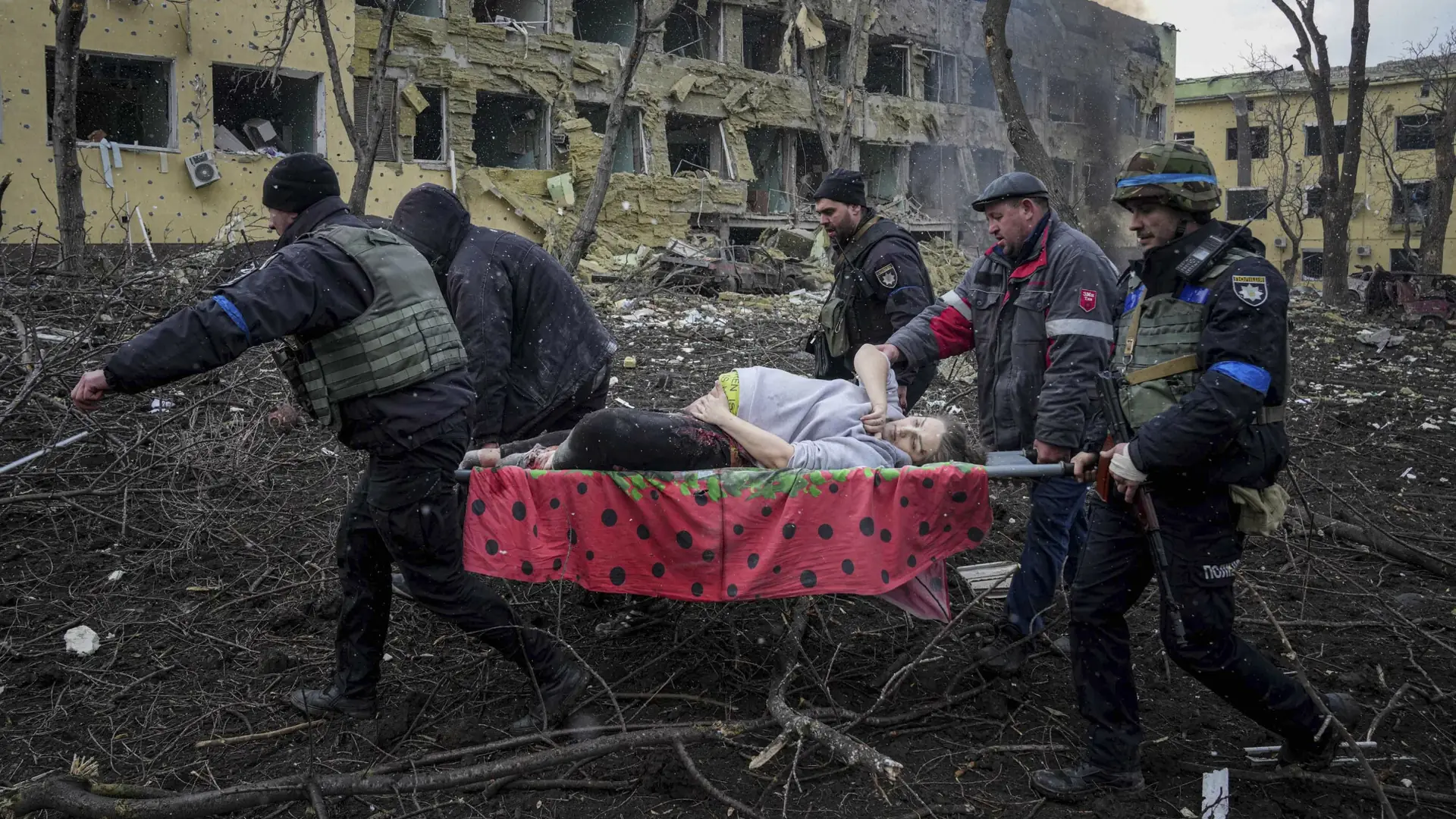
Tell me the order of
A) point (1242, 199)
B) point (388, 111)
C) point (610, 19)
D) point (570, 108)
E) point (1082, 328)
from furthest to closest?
point (1242, 199)
point (610, 19)
point (570, 108)
point (388, 111)
point (1082, 328)

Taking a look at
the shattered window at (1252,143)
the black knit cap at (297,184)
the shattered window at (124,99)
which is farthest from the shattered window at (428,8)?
the shattered window at (1252,143)

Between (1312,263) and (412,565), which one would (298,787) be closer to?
(412,565)

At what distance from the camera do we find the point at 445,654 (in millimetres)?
4031

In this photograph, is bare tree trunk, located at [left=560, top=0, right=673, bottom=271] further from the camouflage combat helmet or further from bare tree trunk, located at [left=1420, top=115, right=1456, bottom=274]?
bare tree trunk, located at [left=1420, top=115, right=1456, bottom=274]

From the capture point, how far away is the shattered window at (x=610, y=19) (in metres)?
A: 24.6

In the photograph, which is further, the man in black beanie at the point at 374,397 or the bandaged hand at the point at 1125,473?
the man in black beanie at the point at 374,397

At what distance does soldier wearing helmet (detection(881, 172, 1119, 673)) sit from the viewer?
3598 millimetres

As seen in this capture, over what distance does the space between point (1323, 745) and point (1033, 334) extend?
62.4 inches

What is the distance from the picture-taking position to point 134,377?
108 inches

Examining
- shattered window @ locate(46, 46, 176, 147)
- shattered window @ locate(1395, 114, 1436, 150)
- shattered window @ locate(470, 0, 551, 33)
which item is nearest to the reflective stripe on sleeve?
shattered window @ locate(46, 46, 176, 147)

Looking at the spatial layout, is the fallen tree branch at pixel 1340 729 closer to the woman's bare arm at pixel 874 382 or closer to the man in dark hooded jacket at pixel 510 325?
the woman's bare arm at pixel 874 382

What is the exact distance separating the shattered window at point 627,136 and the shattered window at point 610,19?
2.27 m

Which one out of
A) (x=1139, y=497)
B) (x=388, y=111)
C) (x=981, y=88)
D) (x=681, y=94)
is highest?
(x=981, y=88)

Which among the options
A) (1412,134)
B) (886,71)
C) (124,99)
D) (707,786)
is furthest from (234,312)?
(1412,134)
